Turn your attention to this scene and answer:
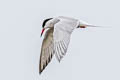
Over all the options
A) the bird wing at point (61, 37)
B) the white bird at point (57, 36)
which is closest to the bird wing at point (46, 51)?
the white bird at point (57, 36)

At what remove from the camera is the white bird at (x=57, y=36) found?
9641mm

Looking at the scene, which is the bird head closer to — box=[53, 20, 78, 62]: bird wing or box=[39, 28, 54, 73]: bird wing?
box=[39, 28, 54, 73]: bird wing

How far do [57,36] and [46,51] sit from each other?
131 centimetres

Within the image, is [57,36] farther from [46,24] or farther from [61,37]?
[46,24]

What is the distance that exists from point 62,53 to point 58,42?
26cm

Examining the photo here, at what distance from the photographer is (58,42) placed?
383 inches

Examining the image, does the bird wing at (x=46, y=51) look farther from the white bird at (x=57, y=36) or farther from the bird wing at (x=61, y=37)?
the bird wing at (x=61, y=37)

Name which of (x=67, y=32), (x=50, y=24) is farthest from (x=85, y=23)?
(x=67, y=32)

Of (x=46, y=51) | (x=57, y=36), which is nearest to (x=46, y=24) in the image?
(x=46, y=51)

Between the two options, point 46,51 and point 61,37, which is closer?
point 61,37

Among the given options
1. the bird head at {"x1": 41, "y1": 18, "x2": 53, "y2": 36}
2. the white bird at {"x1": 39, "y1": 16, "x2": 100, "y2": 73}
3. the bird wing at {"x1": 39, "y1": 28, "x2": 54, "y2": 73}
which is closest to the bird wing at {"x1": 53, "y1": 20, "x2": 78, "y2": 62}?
the white bird at {"x1": 39, "y1": 16, "x2": 100, "y2": 73}

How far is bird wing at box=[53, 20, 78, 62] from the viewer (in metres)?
9.55

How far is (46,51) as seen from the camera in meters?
11.1

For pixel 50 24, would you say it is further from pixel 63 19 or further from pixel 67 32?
pixel 67 32
